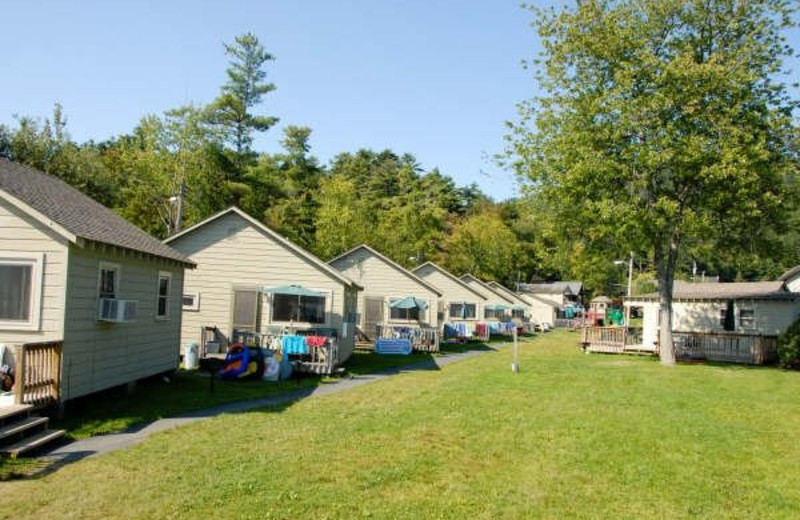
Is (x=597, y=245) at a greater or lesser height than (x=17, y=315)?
greater

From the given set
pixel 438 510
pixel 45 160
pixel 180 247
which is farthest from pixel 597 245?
pixel 45 160

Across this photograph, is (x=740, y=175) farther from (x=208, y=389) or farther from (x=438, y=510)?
(x=438, y=510)

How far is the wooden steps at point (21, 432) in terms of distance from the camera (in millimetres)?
8531

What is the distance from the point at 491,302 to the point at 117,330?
38.7 m

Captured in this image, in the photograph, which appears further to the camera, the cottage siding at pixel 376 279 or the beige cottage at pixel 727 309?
the cottage siding at pixel 376 279

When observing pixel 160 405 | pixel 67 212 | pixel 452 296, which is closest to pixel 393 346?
pixel 452 296

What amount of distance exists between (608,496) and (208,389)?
33.7 ft

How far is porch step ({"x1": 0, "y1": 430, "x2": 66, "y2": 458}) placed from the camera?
836 centimetres

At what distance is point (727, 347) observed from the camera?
96.7ft

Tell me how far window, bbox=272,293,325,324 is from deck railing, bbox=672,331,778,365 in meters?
17.5

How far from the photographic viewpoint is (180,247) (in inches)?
885

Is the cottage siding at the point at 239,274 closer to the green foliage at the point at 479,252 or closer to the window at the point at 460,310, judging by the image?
the window at the point at 460,310

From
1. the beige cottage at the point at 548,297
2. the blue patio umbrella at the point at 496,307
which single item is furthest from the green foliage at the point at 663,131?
the beige cottage at the point at 548,297

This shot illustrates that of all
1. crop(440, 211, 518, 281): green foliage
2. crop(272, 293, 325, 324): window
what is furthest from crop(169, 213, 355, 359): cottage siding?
crop(440, 211, 518, 281): green foliage
